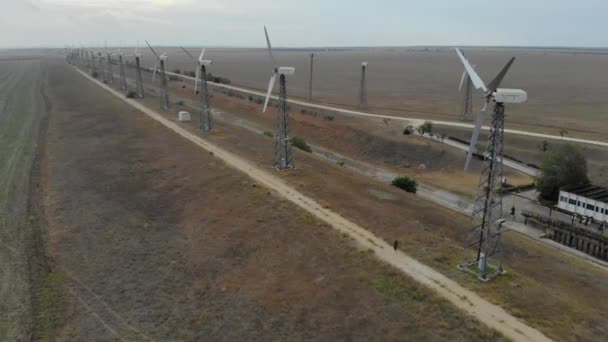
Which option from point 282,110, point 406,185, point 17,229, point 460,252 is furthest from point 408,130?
point 17,229

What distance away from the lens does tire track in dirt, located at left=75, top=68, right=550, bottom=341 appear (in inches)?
906

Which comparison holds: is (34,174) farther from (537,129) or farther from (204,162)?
(537,129)

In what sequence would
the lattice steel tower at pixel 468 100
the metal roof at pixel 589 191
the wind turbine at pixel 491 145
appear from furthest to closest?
1. the lattice steel tower at pixel 468 100
2. the metal roof at pixel 589 191
3. the wind turbine at pixel 491 145

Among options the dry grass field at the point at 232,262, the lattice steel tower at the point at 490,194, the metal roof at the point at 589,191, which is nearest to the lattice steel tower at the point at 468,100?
the dry grass field at the point at 232,262

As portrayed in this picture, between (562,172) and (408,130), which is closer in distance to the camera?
(562,172)

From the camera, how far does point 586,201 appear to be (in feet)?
152

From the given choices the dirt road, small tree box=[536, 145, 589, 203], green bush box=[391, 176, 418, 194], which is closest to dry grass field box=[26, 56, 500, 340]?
the dirt road

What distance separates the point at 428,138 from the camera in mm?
79312

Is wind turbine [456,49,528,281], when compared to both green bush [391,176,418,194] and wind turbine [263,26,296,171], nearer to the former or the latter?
wind turbine [263,26,296,171]

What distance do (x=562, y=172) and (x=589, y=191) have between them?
3508 millimetres

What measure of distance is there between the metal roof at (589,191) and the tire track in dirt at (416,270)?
27288 mm

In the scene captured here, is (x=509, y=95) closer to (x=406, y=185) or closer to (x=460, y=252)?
(x=460, y=252)

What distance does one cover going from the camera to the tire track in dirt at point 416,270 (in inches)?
906

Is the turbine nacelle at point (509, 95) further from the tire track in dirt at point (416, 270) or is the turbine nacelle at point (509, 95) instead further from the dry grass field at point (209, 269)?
the dry grass field at point (209, 269)
